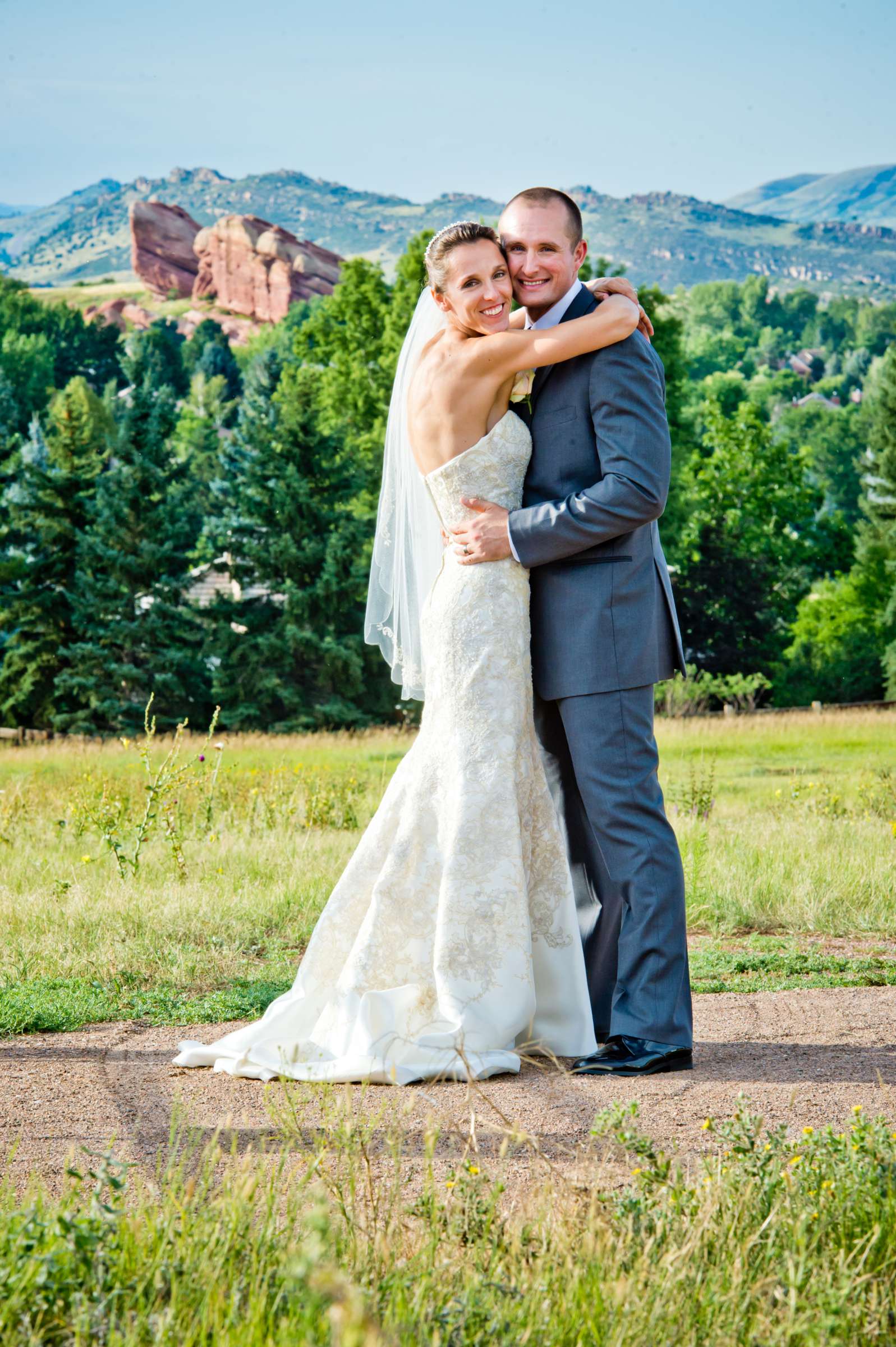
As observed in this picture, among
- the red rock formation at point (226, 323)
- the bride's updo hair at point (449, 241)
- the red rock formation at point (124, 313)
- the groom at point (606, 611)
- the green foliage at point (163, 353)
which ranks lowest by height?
the groom at point (606, 611)

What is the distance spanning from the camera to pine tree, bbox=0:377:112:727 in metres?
32.4

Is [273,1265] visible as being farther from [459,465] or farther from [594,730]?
[459,465]

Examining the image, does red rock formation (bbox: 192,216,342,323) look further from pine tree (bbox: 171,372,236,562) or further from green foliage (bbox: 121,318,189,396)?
pine tree (bbox: 171,372,236,562)

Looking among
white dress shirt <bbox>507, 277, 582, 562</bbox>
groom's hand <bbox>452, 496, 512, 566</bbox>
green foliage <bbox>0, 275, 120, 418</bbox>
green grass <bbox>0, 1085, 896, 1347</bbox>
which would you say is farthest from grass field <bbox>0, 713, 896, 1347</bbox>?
green foliage <bbox>0, 275, 120, 418</bbox>

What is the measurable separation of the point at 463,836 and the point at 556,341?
171 centimetres

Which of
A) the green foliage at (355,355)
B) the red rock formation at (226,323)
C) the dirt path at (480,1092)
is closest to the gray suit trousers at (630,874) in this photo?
the dirt path at (480,1092)

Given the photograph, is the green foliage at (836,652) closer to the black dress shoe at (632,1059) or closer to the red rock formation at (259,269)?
the black dress shoe at (632,1059)

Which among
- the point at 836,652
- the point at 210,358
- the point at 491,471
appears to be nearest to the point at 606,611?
the point at 491,471

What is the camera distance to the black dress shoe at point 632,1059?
4.10 m

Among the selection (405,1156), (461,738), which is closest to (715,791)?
(461,738)

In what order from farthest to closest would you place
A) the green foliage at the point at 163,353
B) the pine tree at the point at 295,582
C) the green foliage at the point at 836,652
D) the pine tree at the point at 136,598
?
the green foliage at the point at 163,353
the green foliage at the point at 836,652
the pine tree at the point at 295,582
the pine tree at the point at 136,598

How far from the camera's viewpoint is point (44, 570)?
108ft

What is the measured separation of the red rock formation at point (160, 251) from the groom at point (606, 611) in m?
173

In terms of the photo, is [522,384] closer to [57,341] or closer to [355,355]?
[355,355]
